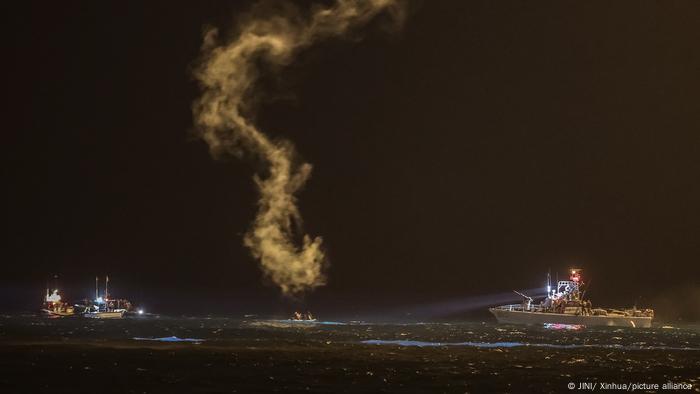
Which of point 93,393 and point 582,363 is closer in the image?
point 93,393

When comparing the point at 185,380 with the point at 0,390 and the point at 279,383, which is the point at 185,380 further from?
the point at 0,390

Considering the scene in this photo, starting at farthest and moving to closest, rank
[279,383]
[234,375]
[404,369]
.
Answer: [404,369], [234,375], [279,383]

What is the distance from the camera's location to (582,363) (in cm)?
9300

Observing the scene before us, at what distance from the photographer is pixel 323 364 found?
86812mm

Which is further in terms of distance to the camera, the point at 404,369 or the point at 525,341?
the point at 525,341

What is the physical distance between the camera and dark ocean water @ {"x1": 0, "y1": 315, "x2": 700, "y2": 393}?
2766 inches

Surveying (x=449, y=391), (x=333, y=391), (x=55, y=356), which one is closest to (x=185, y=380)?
(x=333, y=391)

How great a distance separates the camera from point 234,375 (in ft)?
252

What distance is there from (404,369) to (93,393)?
28074 mm

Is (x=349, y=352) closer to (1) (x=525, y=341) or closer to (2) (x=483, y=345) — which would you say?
(2) (x=483, y=345)

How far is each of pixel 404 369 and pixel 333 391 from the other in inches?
702

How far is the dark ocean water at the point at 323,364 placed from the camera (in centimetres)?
7025

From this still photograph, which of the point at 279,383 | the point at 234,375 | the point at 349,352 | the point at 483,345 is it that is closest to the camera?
the point at 279,383

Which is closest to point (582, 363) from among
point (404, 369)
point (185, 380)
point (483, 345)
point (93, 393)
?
point (404, 369)
